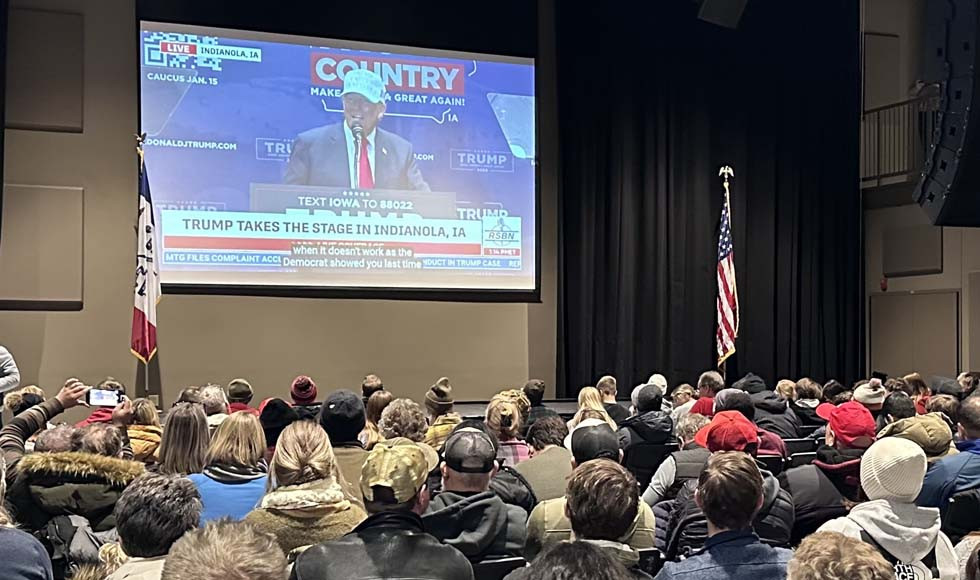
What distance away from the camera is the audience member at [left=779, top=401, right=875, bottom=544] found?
3381mm

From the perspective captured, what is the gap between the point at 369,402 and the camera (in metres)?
4.86

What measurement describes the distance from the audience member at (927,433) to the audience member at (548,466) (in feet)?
4.09

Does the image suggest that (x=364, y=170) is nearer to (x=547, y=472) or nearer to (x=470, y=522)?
(x=547, y=472)

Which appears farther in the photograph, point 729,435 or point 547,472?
point 729,435

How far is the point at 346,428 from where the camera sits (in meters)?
3.38

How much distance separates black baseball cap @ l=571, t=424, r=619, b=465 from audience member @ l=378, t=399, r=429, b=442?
96 centimetres

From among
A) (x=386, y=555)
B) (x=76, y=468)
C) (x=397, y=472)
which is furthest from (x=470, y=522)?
(x=76, y=468)

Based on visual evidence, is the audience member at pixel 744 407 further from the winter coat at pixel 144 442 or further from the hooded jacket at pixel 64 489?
the hooded jacket at pixel 64 489

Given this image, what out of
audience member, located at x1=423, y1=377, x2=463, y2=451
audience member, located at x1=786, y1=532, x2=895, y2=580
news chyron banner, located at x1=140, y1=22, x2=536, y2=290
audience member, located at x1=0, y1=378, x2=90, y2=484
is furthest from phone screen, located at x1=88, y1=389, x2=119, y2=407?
news chyron banner, located at x1=140, y1=22, x2=536, y2=290

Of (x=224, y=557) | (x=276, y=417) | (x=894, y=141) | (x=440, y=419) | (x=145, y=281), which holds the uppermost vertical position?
(x=894, y=141)

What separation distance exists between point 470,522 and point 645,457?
7.10 ft

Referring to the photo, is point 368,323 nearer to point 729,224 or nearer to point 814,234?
point 729,224

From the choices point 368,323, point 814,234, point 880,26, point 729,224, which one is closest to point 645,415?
point 368,323

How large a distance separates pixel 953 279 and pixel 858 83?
2.56 metres
